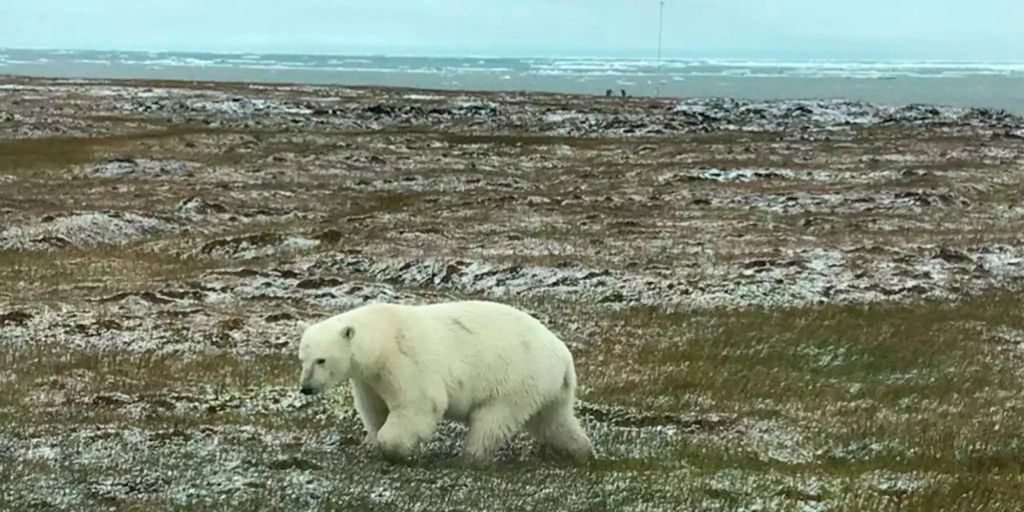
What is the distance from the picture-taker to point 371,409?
11.6 m

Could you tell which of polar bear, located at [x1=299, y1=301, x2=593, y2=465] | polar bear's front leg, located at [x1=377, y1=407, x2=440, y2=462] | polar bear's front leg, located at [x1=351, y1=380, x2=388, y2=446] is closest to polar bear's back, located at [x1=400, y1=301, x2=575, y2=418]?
polar bear, located at [x1=299, y1=301, x2=593, y2=465]

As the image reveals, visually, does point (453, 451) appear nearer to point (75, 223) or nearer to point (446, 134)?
point (75, 223)

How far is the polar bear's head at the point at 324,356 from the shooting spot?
10453mm

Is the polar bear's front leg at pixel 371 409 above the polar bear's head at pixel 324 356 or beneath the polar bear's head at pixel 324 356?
beneath

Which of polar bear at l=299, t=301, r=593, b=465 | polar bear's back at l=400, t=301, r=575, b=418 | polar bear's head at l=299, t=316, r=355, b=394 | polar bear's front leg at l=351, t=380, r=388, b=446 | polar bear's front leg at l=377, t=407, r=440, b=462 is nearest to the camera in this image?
polar bear's head at l=299, t=316, r=355, b=394

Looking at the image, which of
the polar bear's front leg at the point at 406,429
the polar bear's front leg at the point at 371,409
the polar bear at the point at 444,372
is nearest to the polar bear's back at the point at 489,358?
the polar bear at the point at 444,372

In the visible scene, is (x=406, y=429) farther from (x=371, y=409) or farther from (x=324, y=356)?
(x=324, y=356)

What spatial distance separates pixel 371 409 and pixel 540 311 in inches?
408

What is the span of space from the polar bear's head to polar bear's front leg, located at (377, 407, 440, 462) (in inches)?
30.5

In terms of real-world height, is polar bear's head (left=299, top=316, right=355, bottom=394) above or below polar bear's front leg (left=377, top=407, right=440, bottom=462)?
above

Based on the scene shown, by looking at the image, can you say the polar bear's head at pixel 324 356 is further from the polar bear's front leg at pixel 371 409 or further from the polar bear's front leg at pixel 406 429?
the polar bear's front leg at pixel 371 409

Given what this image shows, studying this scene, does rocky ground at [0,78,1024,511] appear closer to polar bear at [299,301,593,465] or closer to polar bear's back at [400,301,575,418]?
polar bear at [299,301,593,465]

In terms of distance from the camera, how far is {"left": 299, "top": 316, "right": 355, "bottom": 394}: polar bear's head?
34.3ft

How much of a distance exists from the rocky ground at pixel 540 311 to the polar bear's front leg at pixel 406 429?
280mm
